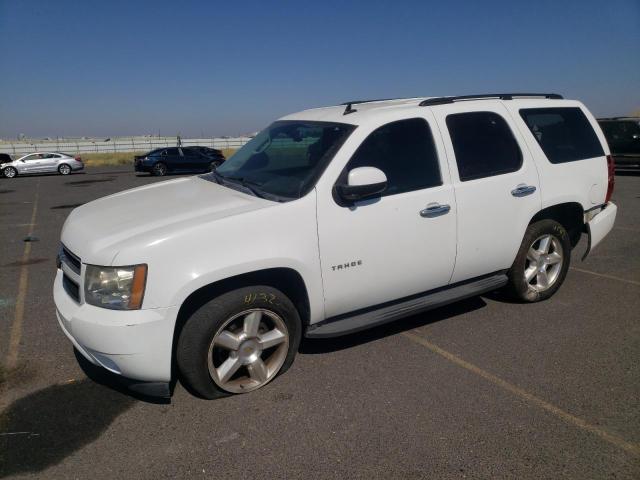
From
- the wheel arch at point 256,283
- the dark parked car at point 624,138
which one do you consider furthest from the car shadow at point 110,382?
the dark parked car at point 624,138

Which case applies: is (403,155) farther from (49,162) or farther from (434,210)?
(49,162)

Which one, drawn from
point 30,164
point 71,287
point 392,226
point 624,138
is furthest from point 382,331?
point 30,164

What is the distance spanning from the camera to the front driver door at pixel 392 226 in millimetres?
3268

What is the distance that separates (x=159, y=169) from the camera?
2402 centimetres

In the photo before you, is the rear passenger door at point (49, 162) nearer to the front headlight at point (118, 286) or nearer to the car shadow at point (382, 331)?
the car shadow at point (382, 331)

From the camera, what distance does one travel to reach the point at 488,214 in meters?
3.95

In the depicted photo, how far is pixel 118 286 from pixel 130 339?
32cm

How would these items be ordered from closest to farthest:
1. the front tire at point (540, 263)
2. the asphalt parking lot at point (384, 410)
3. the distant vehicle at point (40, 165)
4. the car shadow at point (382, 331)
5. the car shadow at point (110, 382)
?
the asphalt parking lot at point (384, 410) < the car shadow at point (110, 382) < the car shadow at point (382, 331) < the front tire at point (540, 263) < the distant vehicle at point (40, 165)

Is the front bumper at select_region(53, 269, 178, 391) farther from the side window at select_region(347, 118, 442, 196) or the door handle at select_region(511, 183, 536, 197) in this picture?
the door handle at select_region(511, 183, 536, 197)

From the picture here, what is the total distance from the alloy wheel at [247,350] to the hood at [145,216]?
70 centimetres

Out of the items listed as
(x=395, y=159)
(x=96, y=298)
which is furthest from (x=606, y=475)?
(x=96, y=298)

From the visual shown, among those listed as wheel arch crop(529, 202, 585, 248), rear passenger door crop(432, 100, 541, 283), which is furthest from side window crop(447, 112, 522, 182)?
wheel arch crop(529, 202, 585, 248)

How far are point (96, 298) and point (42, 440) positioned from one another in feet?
2.95

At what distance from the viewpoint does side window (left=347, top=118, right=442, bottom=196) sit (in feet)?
11.5
